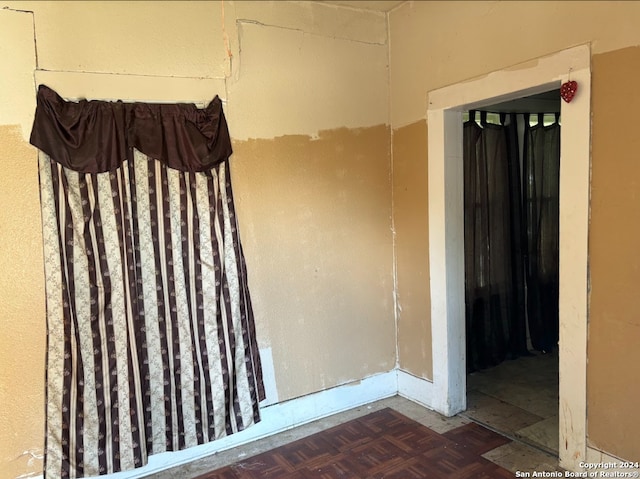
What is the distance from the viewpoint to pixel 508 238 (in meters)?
3.94

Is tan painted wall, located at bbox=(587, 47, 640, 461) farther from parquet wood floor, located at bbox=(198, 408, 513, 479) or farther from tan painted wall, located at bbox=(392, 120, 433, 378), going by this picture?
tan painted wall, located at bbox=(392, 120, 433, 378)

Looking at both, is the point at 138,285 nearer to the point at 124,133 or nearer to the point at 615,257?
the point at 124,133

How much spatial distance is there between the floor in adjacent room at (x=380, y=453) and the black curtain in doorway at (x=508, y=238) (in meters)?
1.05

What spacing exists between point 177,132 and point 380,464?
2115 mm

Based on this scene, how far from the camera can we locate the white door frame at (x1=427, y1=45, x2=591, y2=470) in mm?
2248

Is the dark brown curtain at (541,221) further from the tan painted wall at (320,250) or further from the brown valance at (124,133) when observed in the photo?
the brown valance at (124,133)

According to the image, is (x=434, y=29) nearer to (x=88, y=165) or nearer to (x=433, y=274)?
(x=433, y=274)

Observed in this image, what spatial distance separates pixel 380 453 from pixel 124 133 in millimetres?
2234

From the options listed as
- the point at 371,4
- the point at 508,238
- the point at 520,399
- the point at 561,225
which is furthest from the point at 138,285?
the point at 508,238

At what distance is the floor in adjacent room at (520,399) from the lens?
9.32 ft

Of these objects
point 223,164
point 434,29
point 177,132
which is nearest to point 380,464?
point 223,164

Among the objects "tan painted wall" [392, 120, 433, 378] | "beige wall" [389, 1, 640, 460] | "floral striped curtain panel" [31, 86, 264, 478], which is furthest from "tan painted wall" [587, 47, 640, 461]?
"floral striped curtain panel" [31, 86, 264, 478]

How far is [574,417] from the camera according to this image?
92.9 inches

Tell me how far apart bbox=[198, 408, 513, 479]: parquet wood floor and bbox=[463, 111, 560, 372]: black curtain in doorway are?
3.62ft
